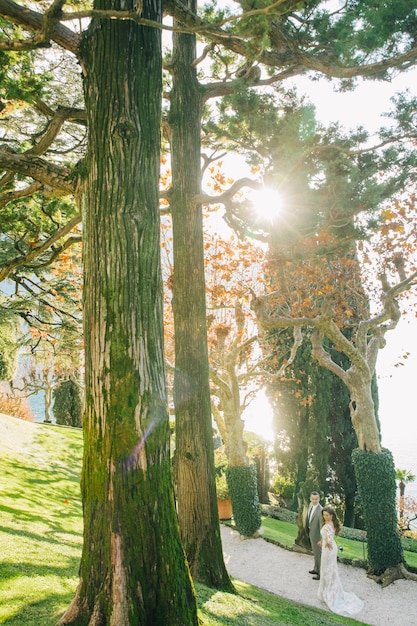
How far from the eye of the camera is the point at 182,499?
5820mm

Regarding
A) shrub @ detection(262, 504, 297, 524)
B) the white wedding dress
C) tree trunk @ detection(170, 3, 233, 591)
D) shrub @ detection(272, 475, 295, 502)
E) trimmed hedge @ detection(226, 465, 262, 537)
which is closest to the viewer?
tree trunk @ detection(170, 3, 233, 591)

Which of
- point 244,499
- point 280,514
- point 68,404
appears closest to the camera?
point 244,499

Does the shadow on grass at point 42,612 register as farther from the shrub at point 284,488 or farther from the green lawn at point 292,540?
the shrub at point 284,488

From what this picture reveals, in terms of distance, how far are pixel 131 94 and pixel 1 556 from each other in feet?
17.7

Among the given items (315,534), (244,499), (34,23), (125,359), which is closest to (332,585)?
(315,534)

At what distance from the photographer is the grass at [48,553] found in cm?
397

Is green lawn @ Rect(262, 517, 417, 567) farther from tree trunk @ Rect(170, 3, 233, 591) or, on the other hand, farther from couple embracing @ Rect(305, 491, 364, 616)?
tree trunk @ Rect(170, 3, 233, 591)

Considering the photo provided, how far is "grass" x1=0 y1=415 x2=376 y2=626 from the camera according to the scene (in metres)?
3.97

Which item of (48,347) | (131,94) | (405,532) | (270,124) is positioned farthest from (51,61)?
(405,532)

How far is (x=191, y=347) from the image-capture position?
627cm

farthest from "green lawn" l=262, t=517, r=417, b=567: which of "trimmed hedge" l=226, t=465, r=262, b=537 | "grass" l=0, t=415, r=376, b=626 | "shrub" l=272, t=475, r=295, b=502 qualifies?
"shrub" l=272, t=475, r=295, b=502

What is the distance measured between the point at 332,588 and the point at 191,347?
19.0 ft

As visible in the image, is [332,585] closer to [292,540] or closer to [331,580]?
[331,580]

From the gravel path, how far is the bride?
0.16 m
